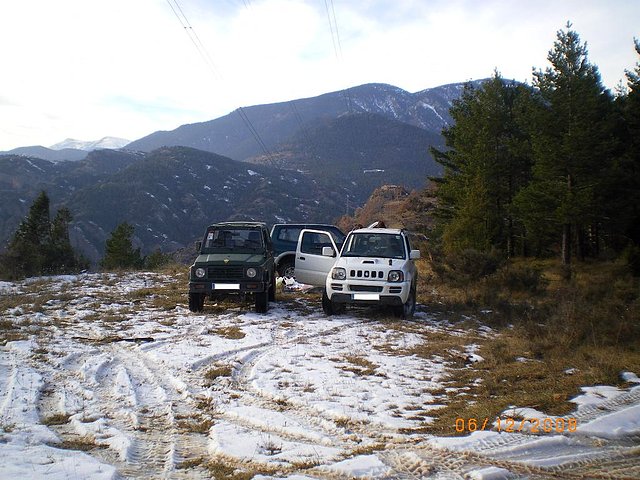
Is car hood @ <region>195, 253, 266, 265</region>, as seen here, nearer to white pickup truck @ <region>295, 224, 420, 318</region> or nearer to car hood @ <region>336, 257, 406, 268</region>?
white pickup truck @ <region>295, 224, 420, 318</region>

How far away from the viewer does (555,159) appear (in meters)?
23.4

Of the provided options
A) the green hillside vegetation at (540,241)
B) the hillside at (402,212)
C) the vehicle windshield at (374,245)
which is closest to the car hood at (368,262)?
the vehicle windshield at (374,245)

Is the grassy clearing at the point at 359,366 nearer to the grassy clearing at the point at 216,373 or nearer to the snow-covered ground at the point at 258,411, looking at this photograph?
the snow-covered ground at the point at 258,411

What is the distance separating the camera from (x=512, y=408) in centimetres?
524

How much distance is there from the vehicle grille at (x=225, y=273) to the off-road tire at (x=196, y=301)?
0.64 meters

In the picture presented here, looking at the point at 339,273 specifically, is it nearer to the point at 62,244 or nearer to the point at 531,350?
the point at 531,350

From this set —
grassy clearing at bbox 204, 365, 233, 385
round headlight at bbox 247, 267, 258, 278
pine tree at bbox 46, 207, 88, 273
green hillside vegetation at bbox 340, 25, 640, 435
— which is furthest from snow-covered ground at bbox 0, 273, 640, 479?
pine tree at bbox 46, 207, 88, 273

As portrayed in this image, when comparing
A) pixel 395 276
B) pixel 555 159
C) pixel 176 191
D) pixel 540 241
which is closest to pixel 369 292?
pixel 395 276

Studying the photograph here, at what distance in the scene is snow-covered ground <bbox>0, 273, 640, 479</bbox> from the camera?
4.04 m

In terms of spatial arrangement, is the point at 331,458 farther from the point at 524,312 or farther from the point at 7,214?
the point at 7,214

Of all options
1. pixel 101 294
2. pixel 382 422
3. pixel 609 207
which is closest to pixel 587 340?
pixel 382 422

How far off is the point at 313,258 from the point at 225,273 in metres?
2.97

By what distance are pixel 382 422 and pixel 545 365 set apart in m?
3.33

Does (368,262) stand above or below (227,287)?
above
